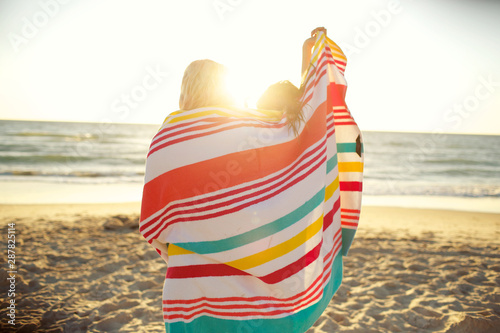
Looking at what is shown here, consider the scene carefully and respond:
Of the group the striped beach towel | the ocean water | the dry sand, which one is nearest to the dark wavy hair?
the striped beach towel

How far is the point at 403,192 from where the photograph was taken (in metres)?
11.3

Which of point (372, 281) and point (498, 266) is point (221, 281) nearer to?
point (372, 281)

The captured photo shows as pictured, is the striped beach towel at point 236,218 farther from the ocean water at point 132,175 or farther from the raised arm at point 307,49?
the ocean water at point 132,175

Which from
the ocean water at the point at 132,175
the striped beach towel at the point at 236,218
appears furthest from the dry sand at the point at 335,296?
the ocean water at the point at 132,175

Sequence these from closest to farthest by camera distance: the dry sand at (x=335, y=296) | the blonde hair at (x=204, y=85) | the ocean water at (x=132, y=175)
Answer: the blonde hair at (x=204, y=85) → the dry sand at (x=335, y=296) → the ocean water at (x=132, y=175)

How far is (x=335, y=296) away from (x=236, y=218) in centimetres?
258

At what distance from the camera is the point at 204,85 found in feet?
5.17

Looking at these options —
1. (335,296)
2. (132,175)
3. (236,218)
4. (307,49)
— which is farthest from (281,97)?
(132,175)

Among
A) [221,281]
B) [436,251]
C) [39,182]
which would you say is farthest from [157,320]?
[39,182]

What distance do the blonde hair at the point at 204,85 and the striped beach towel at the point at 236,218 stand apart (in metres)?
0.11

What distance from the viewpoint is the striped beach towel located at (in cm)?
146

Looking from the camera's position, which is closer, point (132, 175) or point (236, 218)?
point (236, 218)

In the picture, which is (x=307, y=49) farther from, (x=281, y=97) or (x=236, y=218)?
(x=236, y=218)

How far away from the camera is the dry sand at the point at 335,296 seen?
3021 mm
